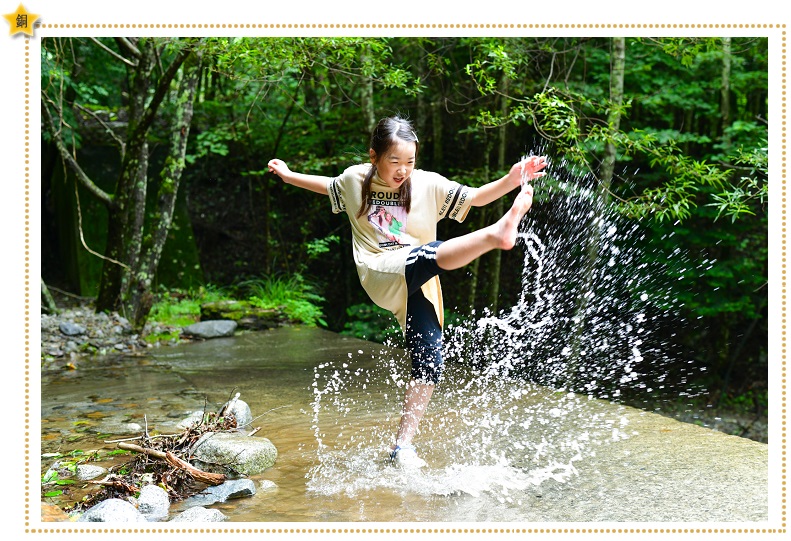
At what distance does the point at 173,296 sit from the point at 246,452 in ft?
23.3

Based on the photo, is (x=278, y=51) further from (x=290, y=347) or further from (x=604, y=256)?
(x=604, y=256)

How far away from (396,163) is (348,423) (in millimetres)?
1560

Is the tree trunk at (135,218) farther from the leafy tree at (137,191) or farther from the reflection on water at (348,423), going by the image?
the reflection on water at (348,423)

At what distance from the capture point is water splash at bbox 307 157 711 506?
10.3 feet

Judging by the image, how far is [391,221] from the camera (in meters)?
3.26

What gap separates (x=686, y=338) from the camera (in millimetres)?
9930

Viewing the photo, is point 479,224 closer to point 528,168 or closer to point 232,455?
point 528,168

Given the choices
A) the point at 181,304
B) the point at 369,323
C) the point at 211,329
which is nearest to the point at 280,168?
the point at 211,329

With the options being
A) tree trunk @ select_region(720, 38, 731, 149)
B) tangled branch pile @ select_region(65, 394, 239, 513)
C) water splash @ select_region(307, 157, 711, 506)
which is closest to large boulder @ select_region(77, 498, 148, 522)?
tangled branch pile @ select_region(65, 394, 239, 513)

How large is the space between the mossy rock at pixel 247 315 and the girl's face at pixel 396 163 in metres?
5.01

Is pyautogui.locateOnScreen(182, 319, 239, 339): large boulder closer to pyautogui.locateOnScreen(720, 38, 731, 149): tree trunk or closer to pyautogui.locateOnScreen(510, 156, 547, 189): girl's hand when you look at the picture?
pyautogui.locateOnScreen(510, 156, 547, 189): girl's hand

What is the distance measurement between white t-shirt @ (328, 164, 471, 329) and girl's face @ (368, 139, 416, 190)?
2.5 inches

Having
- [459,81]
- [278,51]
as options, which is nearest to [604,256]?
[459,81]
